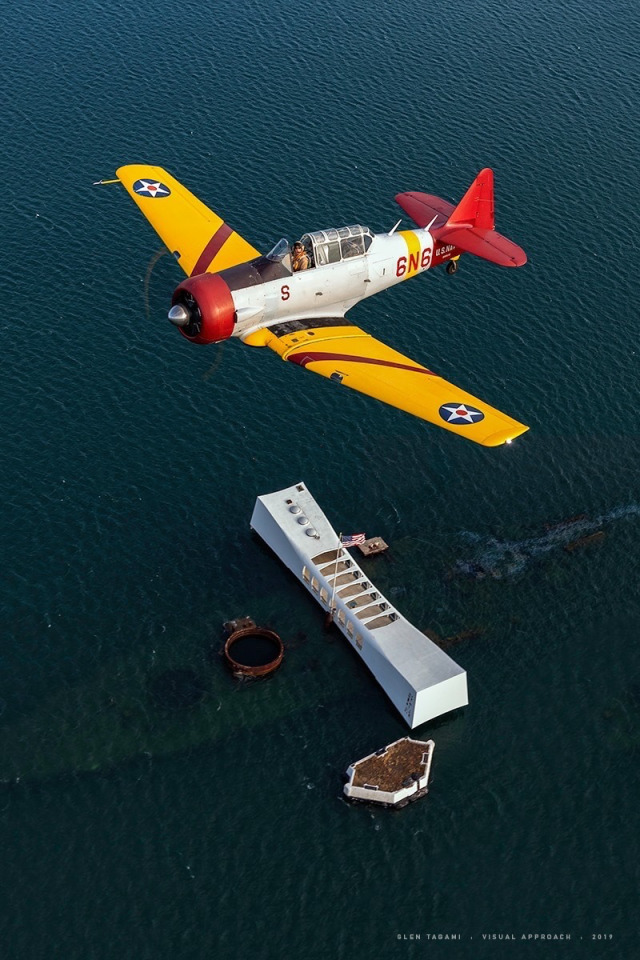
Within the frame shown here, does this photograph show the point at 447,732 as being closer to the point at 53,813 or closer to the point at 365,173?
the point at 53,813

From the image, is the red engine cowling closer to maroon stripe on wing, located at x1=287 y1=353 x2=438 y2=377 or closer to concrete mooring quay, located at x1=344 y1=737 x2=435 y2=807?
maroon stripe on wing, located at x1=287 y1=353 x2=438 y2=377

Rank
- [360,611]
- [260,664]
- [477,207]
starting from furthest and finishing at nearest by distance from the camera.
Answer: [477,207], [360,611], [260,664]

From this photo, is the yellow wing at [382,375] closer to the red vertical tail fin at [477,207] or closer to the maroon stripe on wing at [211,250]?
the maroon stripe on wing at [211,250]

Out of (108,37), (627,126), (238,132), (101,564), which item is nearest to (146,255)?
(238,132)

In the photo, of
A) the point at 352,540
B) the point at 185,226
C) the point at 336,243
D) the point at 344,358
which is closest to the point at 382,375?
the point at 344,358

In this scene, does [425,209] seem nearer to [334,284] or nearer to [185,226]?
[334,284]

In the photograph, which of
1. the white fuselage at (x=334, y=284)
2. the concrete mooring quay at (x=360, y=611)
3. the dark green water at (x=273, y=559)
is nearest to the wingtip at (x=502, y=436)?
the concrete mooring quay at (x=360, y=611)
